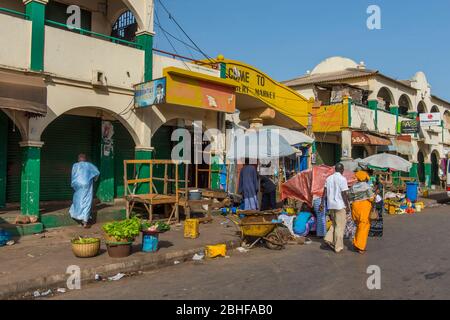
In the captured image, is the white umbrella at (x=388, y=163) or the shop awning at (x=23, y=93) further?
the white umbrella at (x=388, y=163)

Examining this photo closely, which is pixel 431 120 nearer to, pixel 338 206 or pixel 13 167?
pixel 338 206

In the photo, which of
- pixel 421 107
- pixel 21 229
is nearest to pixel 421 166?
pixel 421 107

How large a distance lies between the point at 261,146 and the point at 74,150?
18.7ft

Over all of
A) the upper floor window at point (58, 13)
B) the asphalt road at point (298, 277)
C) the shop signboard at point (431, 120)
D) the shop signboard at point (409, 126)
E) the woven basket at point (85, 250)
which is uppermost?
the upper floor window at point (58, 13)

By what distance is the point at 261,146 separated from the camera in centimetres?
1270

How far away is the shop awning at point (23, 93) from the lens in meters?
8.55

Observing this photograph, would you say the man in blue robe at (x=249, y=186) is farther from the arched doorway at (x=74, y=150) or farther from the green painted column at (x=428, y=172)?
the green painted column at (x=428, y=172)

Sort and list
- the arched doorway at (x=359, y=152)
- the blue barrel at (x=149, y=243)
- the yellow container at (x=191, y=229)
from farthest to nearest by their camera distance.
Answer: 1. the arched doorway at (x=359, y=152)
2. the yellow container at (x=191, y=229)
3. the blue barrel at (x=149, y=243)

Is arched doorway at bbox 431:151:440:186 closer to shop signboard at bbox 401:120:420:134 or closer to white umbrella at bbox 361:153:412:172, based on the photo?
shop signboard at bbox 401:120:420:134

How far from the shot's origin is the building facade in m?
22.9

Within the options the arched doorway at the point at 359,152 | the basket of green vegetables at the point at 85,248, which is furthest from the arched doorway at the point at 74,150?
the arched doorway at the point at 359,152

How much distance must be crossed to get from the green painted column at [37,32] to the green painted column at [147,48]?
10.1 ft

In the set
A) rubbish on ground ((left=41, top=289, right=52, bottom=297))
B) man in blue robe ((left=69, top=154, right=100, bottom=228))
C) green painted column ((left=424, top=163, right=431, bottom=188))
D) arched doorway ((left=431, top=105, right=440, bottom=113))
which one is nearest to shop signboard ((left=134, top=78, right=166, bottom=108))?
man in blue robe ((left=69, top=154, right=100, bottom=228))

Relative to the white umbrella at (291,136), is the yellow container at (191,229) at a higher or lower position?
lower
